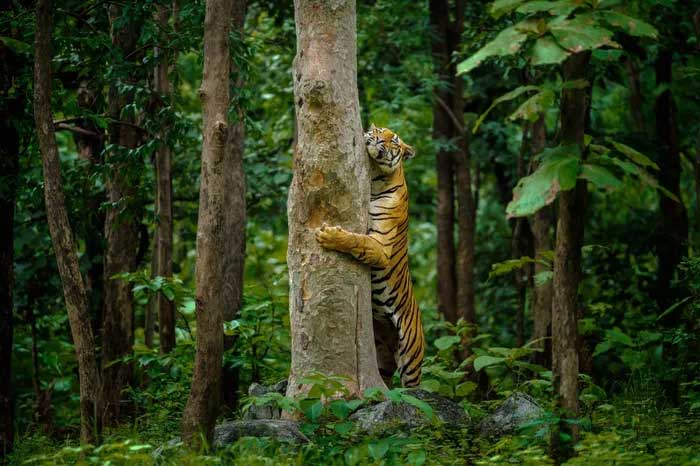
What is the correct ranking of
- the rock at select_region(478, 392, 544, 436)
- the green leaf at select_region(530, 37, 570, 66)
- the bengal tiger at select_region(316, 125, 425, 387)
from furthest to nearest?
the bengal tiger at select_region(316, 125, 425, 387) → the rock at select_region(478, 392, 544, 436) → the green leaf at select_region(530, 37, 570, 66)

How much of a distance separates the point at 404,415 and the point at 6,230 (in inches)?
152

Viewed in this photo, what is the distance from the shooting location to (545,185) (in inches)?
170

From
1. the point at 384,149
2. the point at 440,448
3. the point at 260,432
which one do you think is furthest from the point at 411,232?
the point at 260,432

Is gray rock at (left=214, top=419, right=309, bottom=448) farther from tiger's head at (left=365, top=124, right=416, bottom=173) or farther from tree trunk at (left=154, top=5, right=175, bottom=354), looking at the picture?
tree trunk at (left=154, top=5, right=175, bottom=354)

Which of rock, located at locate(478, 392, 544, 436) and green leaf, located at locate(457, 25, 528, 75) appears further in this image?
rock, located at locate(478, 392, 544, 436)

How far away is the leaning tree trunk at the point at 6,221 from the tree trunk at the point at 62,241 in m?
1.32

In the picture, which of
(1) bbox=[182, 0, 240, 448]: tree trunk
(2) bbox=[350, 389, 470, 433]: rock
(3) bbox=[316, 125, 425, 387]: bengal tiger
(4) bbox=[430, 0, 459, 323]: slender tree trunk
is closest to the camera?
(1) bbox=[182, 0, 240, 448]: tree trunk

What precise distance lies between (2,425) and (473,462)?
158 inches

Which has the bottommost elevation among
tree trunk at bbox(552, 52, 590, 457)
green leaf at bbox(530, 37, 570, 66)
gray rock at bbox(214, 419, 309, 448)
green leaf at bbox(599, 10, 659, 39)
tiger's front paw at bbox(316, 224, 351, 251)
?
gray rock at bbox(214, 419, 309, 448)

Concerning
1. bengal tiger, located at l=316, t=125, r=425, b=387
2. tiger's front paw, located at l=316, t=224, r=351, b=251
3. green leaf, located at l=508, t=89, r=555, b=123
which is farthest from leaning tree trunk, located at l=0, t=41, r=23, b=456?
green leaf, located at l=508, t=89, r=555, b=123

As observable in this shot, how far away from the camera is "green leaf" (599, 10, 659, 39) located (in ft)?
13.9

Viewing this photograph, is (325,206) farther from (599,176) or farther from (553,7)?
(553,7)

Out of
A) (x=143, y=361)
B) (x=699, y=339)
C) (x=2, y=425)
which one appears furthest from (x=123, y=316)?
(x=699, y=339)

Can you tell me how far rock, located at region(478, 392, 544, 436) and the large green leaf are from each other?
222cm
